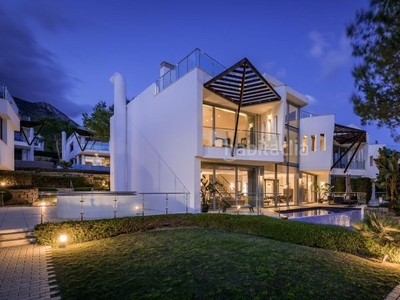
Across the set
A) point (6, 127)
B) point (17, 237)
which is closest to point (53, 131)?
point (6, 127)

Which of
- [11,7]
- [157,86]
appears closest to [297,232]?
[157,86]

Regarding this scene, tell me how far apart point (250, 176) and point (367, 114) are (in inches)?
381

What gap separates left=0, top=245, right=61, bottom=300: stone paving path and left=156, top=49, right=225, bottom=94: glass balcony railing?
10.8 metres

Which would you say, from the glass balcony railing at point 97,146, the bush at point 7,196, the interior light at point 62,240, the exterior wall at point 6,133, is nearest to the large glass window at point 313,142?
the interior light at point 62,240

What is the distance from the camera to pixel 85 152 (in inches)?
1603

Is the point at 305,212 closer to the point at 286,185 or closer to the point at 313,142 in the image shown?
the point at 286,185

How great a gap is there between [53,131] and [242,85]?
4882 centimetres

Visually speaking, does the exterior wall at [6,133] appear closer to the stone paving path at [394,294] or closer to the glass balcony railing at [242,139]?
the glass balcony railing at [242,139]

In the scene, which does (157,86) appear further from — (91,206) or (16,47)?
(16,47)

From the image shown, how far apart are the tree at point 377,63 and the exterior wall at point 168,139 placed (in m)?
7.54

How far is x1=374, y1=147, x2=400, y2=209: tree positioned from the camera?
50.7 ft

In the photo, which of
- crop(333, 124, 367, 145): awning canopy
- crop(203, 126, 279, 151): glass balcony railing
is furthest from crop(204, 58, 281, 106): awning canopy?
crop(333, 124, 367, 145): awning canopy

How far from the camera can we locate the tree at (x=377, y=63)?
5641mm

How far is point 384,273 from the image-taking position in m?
5.61
